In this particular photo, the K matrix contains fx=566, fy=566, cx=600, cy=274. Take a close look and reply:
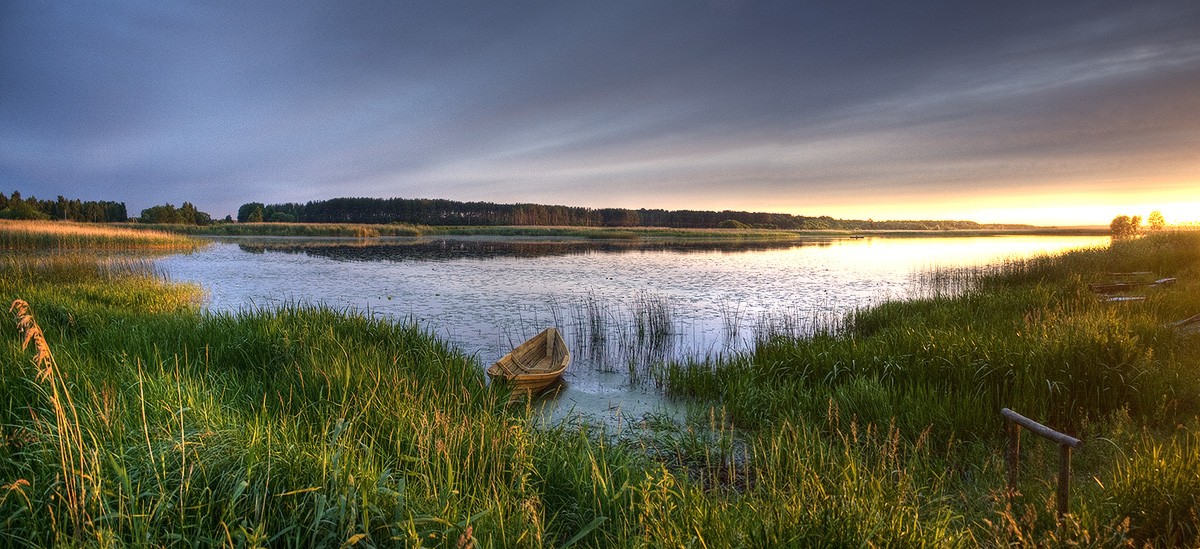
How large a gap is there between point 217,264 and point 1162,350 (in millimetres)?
35952

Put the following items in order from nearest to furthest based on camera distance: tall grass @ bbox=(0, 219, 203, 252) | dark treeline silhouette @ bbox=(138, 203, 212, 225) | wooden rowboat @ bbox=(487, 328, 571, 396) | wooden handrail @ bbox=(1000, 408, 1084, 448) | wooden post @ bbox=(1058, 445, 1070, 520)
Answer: wooden handrail @ bbox=(1000, 408, 1084, 448) < wooden post @ bbox=(1058, 445, 1070, 520) < wooden rowboat @ bbox=(487, 328, 571, 396) < tall grass @ bbox=(0, 219, 203, 252) < dark treeline silhouette @ bbox=(138, 203, 212, 225)

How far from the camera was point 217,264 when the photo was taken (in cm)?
3009

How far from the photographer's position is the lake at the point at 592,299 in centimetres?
1124

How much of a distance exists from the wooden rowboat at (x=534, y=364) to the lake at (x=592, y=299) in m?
0.38

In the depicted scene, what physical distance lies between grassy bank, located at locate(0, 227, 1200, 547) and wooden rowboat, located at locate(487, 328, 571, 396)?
73 centimetres

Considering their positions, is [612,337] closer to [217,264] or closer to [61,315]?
[61,315]

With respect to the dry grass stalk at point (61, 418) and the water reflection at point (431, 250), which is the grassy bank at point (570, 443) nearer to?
the dry grass stalk at point (61, 418)

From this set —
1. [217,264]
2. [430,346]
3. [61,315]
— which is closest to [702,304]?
[430,346]

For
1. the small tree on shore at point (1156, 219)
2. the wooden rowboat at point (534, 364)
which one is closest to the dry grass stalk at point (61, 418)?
the wooden rowboat at point (534, 364)

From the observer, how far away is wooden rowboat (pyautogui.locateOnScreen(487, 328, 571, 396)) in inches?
330

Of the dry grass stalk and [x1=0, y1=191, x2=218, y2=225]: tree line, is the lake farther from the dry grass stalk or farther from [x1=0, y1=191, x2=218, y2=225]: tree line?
[x1=0, y1=191, x2=218, y2=225]: tree line

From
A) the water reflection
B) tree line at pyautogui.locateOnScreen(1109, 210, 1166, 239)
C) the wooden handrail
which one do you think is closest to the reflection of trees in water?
the water reflection

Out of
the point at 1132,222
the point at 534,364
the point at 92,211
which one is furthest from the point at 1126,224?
the point at 92,211

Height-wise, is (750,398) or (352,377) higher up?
(352,377)
